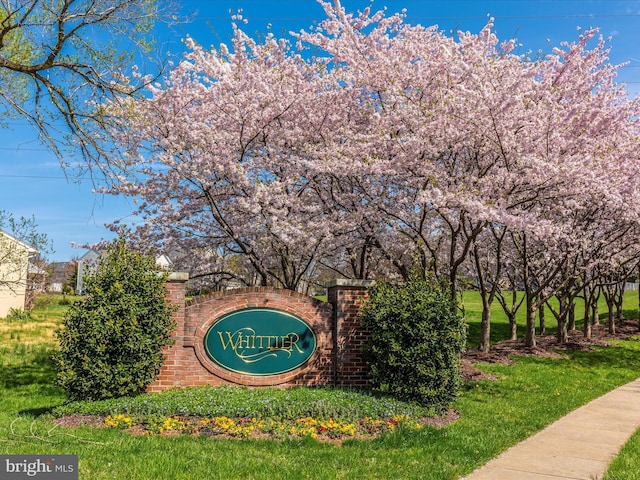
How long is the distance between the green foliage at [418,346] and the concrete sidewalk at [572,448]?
1903mm

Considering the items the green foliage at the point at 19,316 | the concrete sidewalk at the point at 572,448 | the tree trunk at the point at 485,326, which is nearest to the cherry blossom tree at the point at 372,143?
the tree trunk at the point at 485,326

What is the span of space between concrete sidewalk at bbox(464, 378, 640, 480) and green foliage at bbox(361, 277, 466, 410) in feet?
6.24

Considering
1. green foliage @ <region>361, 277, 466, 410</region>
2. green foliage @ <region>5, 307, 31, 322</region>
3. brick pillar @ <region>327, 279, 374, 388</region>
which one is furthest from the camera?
green foliage @ <region>5, 307, 31, 322</region>

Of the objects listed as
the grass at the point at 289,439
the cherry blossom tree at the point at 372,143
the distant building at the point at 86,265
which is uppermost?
the cherry blossom tree at the point at 372,143

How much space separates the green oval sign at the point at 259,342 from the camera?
36.1 feet

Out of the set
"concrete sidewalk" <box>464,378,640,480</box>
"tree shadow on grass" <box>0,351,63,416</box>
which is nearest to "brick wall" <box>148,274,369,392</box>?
"tree shadow on grass" <box>0,351,63,416</box>

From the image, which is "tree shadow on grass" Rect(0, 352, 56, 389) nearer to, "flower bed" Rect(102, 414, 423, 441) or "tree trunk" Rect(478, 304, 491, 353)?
"flower bed" Rect(102, 414, 423, 441)

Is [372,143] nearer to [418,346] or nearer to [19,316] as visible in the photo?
[418,346]

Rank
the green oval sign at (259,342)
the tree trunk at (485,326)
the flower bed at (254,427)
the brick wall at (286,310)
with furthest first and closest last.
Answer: the tree trunk at (485,326) < the green oval sign at (259,342) < the brick wall at (286,310) < the flower bed at (254,427)

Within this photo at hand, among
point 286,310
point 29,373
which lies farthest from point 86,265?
point 29,373

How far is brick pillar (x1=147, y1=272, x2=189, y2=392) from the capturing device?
1064 cm

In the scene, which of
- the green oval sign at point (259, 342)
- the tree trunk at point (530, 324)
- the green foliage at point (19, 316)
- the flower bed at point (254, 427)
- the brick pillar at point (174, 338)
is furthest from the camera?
the green foliage at point (19, 316)

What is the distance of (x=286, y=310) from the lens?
37.3 feet

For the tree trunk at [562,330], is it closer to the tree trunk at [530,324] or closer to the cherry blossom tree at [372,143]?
the tree trunk at [530,324]
